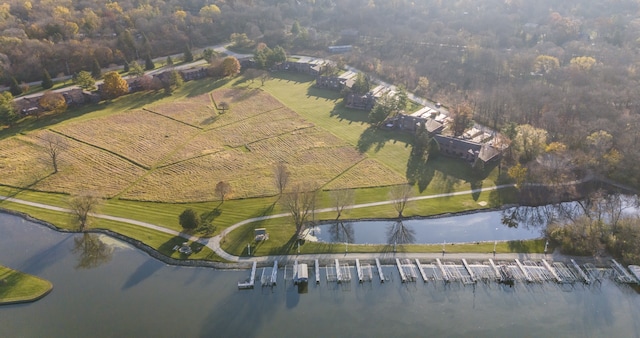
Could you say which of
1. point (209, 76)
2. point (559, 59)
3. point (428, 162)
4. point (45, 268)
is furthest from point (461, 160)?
point (209, 76)

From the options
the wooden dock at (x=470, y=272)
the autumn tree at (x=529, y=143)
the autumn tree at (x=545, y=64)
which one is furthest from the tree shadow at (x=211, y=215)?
the autumn tree at (x=545, y=64)

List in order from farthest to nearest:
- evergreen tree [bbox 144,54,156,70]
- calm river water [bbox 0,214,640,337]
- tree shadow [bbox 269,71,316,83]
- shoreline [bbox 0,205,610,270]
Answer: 1. tree shadow [bbox 269,71,316,83]
2. evergreen tree [bbox 144,54,156,70]
3. shoreline [bbox 0,205,610,270]
4. calm river water [bbox 0,214,640,337]

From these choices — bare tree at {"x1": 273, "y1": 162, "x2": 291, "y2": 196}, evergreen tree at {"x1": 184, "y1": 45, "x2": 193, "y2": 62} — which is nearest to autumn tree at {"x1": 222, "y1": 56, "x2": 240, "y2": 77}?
evergreen tree at {"x1": 184, "y1": 45, "x2": 193, "y2": 62}

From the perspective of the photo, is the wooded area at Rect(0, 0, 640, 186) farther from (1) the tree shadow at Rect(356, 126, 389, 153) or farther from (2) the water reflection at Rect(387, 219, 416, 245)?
(2) the water reflection at Rect(387, 219, 416, 245)

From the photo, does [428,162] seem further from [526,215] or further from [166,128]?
[166,128]

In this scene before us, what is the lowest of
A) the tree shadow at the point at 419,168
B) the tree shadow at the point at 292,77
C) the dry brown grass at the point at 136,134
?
the tree shadow at the point at 419,168

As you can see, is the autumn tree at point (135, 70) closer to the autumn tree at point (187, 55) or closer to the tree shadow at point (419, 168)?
the autumn tree at point (187, 55)
